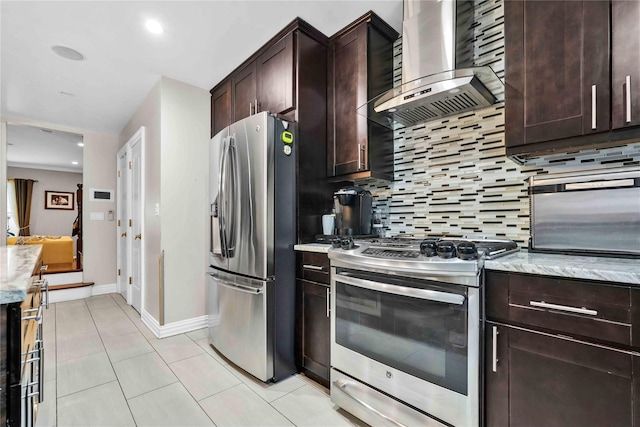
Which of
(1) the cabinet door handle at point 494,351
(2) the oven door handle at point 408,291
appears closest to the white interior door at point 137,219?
(2) the oven door handle at point 408,291

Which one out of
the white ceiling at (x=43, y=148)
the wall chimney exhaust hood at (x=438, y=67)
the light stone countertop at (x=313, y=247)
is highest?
the white ceiling at (x=43, y=148)

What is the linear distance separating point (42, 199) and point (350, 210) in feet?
30.2

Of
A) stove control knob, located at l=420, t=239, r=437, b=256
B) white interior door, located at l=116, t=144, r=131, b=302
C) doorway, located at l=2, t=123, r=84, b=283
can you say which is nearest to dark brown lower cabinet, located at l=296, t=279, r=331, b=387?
stove control knob, located at l=420, t=239, r=437, b=256

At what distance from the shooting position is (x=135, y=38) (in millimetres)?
2396

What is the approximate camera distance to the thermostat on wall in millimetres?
4711

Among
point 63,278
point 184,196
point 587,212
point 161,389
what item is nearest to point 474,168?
point 587,212

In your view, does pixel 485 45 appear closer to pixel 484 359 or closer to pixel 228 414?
pixel 484 359

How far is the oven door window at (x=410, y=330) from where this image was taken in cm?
130

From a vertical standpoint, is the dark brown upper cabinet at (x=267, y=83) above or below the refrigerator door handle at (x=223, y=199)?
above

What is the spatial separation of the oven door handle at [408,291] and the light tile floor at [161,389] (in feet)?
2.50

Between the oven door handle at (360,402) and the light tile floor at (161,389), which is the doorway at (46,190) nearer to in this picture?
the light tile floor at (161,389)

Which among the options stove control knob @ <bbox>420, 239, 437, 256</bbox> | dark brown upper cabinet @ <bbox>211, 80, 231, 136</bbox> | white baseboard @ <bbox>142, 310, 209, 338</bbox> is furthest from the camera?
dark brown upper cabinet @ <bbox>211, 80, 231, 136</bbox>

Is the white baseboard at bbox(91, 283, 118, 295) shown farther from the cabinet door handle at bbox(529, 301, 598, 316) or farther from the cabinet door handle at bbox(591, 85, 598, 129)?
the cabinet door handle at bbox(591, 85, 598, 129)

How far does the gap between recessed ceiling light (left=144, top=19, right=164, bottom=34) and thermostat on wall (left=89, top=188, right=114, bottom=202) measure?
3439mm
